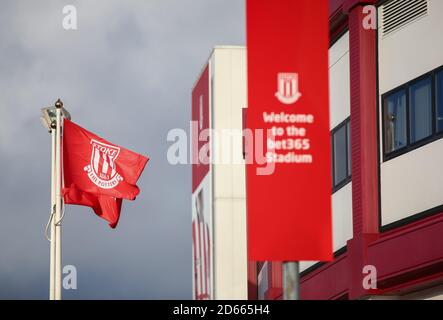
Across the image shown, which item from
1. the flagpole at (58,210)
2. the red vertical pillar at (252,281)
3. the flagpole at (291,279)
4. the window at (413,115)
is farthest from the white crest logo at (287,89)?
the red vertical pillar at (252,281)

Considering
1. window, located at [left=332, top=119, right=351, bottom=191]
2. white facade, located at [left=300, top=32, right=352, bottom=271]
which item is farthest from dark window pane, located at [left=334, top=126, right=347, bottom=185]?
white facade, located at [left=300, top=32, right=352, bottom=271]

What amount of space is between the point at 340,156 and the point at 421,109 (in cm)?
563

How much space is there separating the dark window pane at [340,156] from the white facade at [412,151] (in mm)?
3125

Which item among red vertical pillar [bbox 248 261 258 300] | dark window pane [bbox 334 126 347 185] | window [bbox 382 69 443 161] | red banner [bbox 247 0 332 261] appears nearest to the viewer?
red banner [bbox 247 0 332 261]

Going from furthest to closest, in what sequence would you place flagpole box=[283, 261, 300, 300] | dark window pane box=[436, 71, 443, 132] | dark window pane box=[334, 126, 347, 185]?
dark window pane box=[334, 126, 347, 185], dark window pane box=[436, 71, 443, 132], flagpole box=[283, 261, 300, 300]

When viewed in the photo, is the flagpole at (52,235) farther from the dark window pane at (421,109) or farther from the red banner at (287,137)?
the red banner at (287,137)

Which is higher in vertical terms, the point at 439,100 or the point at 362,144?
the point at 439,100

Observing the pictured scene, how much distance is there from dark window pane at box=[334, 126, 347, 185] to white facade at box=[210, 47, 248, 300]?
14.1 meters

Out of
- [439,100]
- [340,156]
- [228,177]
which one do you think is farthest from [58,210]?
[228,177]

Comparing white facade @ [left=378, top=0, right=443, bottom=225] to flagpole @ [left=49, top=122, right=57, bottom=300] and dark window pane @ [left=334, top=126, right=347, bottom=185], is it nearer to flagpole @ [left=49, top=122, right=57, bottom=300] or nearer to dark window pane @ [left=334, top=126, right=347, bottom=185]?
dark window pane @ [left=334, top=126, right=347, bottom=185]

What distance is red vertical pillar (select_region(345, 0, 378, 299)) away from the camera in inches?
1057

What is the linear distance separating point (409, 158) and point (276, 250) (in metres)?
13.0

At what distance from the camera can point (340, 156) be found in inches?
1215

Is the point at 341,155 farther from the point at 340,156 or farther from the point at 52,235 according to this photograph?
the point at 52,235
